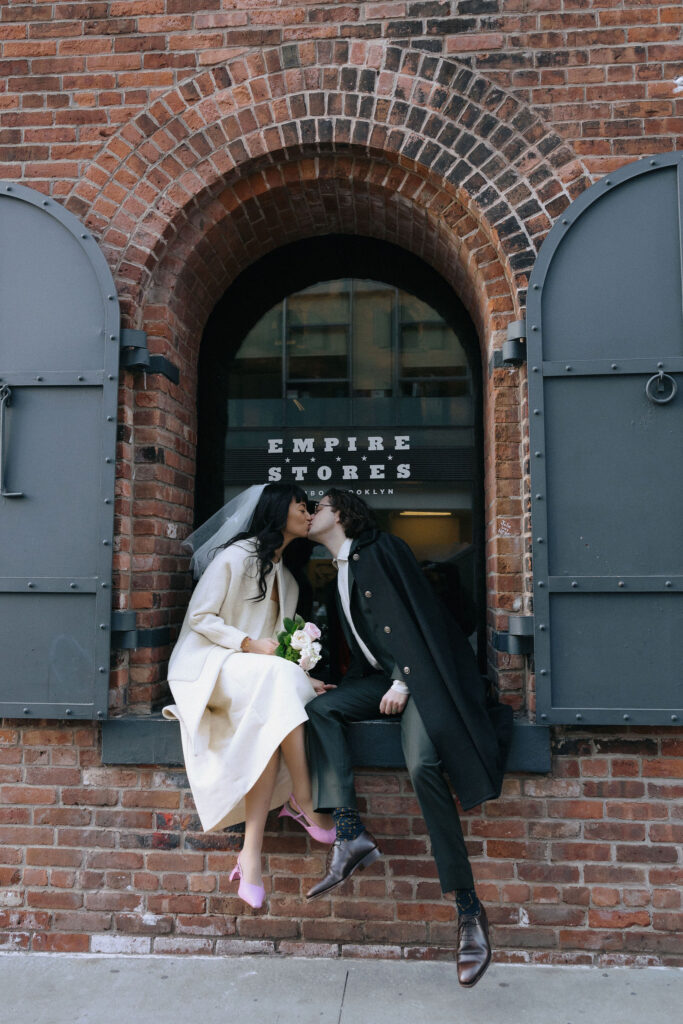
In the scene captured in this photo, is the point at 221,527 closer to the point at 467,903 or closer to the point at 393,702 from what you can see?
the point at 393,702

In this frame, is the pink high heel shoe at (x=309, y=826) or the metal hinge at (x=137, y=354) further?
the metal hinge at (x=137, y=354)

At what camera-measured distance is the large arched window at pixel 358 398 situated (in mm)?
3959

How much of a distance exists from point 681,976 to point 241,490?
298 centimetres

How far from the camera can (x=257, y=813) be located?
3.11 meters

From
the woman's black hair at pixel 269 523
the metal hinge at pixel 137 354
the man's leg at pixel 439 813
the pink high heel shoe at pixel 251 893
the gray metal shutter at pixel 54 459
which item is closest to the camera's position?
the man's leg at pixel 439 813

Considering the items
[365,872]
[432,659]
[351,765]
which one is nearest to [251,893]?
[365,872]

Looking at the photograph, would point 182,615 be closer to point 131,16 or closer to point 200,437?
point 200,437

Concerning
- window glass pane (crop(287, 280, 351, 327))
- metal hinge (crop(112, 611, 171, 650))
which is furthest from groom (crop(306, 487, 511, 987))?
window glass pane (crop(287, 280, 351, 327))

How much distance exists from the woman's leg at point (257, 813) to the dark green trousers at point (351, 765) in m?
0.18

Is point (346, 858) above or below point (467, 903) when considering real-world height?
above

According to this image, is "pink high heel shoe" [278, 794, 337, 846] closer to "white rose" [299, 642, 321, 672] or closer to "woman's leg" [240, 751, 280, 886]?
"woman's leg" [240, 751, 280, 886]

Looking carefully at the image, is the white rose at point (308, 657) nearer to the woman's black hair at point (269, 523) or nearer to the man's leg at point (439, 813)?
the woman's black hair at point (269, 523)

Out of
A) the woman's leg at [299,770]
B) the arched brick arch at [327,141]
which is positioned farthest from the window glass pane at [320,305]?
the woman's leg at [299,770]

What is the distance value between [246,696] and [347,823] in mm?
662
